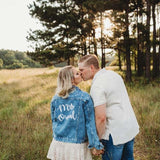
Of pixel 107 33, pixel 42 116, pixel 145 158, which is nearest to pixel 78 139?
pixel 145 158

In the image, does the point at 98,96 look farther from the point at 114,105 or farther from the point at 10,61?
the point at 10,61

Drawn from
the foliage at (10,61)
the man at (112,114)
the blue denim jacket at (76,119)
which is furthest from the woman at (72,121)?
the foliage at (10,61)

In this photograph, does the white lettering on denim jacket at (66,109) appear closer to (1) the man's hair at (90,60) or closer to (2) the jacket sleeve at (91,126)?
(2) the jacket sleeve at (91,126)

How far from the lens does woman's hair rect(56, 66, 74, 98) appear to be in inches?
73.5

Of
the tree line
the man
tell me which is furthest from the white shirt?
the tree line

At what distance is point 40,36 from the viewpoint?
1388 cm

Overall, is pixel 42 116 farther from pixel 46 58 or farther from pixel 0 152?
pixel 46 58

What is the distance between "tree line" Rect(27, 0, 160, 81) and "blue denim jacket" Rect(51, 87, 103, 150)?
9871 mm

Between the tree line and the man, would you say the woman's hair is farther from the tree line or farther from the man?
the tree line

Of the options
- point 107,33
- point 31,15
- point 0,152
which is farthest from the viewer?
point 31,15

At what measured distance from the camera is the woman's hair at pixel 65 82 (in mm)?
1868

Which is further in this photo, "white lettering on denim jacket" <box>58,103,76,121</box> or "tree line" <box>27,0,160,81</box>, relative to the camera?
"tree line" <box>27,0,160,81</box>

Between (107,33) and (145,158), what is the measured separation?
9.67 meters

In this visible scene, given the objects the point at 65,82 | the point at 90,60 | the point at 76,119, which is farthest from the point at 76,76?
the point at 76,119
